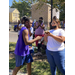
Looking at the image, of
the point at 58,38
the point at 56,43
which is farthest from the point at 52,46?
the point at 58,38

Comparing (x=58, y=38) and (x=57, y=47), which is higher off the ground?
(x=58, y=38)

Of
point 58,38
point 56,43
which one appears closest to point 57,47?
point 56,43

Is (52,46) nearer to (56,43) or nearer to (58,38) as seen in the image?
(56,43)

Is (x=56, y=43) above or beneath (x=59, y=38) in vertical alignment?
beneath

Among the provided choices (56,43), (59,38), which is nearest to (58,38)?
(59,38)

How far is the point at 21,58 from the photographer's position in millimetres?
2498

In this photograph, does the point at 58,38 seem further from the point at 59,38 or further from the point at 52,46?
the point at 52,46

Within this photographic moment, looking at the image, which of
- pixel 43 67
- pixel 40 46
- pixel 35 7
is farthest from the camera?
pixel 40 46
